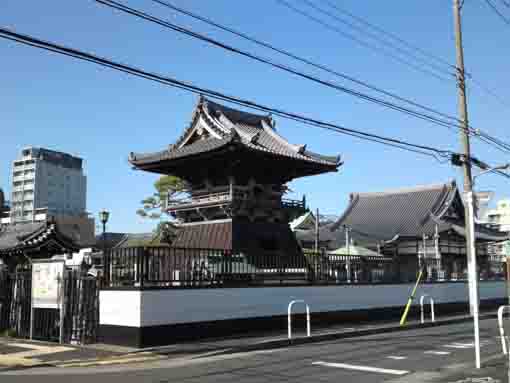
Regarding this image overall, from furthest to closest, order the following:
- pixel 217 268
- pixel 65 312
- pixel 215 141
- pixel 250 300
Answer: pixel 215 141 < pixel 250 300 < pixel 217 268 < pixel 65 312

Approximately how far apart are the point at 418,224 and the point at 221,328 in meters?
29.4

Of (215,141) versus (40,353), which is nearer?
(40,353)

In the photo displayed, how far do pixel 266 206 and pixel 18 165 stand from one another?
16124 cm

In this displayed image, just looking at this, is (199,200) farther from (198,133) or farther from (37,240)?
(37,240)

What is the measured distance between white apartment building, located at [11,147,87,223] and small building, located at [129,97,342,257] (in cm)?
14849

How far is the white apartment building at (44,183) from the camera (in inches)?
6737

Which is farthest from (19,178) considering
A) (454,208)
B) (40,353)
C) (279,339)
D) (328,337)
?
(279,339)

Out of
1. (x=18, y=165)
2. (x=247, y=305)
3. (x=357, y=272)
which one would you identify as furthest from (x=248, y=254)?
(x=18, y=165)

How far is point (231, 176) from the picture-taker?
87.2 feet

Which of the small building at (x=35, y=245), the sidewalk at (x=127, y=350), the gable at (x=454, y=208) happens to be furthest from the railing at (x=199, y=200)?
the gable at (x=454, y=208)

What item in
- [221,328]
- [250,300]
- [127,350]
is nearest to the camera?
[127,350]

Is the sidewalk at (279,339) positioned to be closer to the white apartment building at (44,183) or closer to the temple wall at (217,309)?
the temple wall at (217,309)

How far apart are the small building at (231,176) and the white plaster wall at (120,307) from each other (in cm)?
1013

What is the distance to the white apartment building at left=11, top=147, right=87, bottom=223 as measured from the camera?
171125mm
